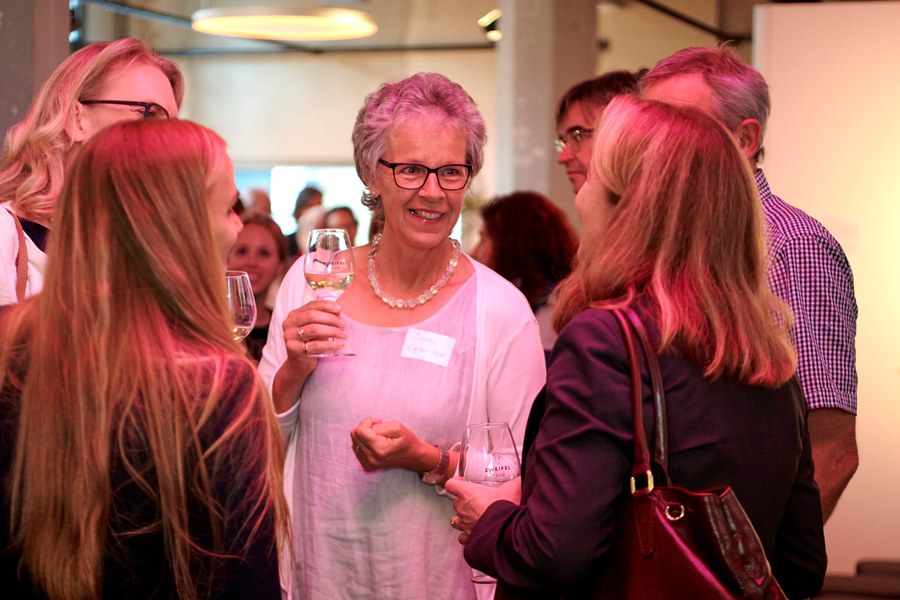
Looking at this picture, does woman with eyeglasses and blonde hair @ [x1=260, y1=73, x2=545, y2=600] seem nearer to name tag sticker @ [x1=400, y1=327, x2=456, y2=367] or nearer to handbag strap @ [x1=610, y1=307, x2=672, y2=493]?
name tag sticker @ [x1=400, y1=327, x2=456, y2=367]

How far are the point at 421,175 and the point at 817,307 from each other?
906 mm

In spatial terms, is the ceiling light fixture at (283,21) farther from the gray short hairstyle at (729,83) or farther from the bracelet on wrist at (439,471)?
the bracelet on wrist at (439,471)

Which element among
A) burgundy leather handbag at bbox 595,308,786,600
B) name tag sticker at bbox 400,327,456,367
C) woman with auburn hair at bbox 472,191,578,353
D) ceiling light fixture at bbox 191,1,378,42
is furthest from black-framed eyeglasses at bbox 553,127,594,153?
ceiling light fixture at bbox 191,1,378,42

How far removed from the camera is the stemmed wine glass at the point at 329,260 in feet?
7.22

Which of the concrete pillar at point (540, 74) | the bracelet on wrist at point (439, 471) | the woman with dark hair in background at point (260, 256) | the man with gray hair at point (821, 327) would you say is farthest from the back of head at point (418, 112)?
the concrete pillar at point (540, 74)

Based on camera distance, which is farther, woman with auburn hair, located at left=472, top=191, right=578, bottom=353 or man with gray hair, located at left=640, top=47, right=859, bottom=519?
woman with auburn hair, located at left=472, top=191, right=578, bottom=353

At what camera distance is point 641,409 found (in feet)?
4.79

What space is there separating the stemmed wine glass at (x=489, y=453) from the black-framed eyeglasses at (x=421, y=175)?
72cm

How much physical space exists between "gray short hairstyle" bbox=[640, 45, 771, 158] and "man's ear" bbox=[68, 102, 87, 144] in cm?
127

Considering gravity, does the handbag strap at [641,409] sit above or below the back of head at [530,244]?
below

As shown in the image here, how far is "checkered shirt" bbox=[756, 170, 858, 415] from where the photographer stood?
2066 mm

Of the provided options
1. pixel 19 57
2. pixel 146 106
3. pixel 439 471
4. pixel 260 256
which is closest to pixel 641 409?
pixel 439 471

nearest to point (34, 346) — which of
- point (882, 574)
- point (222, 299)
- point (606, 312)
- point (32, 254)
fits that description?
point (222, 299)

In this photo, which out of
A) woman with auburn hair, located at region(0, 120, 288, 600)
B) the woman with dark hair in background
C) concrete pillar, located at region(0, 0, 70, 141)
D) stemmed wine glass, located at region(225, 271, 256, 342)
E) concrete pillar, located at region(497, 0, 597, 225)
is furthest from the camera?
concrete pillar, located at region(497, 0, 597, 225)
